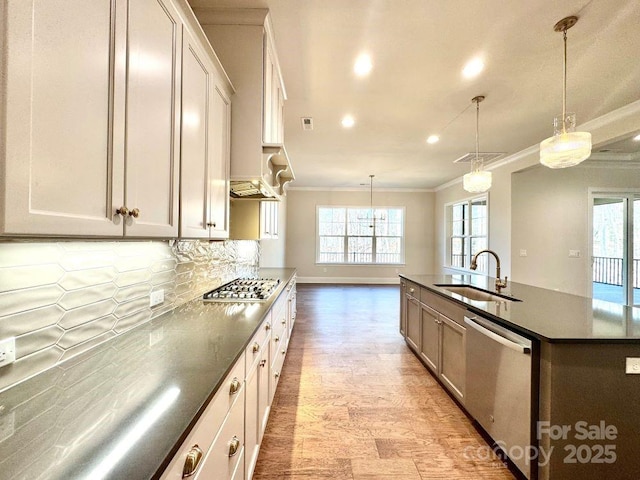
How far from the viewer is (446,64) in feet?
8.34

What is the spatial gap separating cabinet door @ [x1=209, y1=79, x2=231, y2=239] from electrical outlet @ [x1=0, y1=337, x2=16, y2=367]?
1026 mm

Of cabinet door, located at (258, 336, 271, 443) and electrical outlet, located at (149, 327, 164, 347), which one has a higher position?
electrical outlet, located at (149, 327, 164, 347)

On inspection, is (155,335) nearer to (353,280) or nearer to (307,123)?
(307,123)

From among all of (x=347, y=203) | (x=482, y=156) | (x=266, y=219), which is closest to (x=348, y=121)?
(x=266, y=219)

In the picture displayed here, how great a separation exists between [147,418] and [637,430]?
2.14 meters

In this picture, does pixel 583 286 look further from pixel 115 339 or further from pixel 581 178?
pixel 115 339

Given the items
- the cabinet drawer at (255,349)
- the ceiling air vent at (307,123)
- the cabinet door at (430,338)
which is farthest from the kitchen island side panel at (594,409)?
the ceiling air vent at (307,123)

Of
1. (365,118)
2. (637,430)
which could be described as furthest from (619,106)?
(637,430)

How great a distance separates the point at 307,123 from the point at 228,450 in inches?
140

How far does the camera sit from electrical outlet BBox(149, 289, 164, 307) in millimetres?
1661

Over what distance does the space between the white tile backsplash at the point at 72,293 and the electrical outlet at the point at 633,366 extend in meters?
2.43

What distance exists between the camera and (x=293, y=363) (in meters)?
3.19

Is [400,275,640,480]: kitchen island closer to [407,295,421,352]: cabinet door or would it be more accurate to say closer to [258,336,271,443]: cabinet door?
[258,336,271,443]: cabinet door

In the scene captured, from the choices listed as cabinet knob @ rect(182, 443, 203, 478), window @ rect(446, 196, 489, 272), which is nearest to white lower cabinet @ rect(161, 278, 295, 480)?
cabinet knob @ rect(182, 443, 203, 478)
